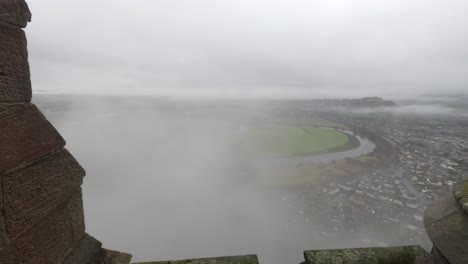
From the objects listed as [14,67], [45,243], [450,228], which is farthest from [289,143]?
[14,67]

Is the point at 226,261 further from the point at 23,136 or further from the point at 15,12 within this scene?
the point at 15,12

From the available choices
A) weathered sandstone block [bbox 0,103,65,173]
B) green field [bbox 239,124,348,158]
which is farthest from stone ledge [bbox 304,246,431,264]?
green field [bbox 239,124,348,158]

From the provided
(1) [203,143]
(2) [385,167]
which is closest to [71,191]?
(2) [385,167]

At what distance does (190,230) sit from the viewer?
60281 mm

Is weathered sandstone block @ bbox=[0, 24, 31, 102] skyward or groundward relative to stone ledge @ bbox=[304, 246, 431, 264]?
skyward

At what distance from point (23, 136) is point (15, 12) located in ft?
3.75

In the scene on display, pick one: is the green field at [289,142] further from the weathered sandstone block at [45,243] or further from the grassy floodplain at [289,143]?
the weathered sandstone block at [45,243]

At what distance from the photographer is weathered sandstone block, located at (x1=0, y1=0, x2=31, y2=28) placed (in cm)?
204

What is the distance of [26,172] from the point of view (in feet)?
7.16

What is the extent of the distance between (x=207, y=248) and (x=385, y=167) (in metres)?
65.4

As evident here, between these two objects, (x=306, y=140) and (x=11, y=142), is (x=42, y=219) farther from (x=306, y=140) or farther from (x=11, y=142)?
(x=306, y=140)

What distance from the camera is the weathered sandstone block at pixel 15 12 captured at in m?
2.04

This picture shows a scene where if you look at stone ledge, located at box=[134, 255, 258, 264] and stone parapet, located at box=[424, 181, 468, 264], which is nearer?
stone parapet, located at box=[424, 181, 468, 264]

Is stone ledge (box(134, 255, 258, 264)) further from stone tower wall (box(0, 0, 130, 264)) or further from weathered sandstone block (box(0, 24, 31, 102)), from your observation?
weathered sandstone block (box(0, 24, 31, 102))
